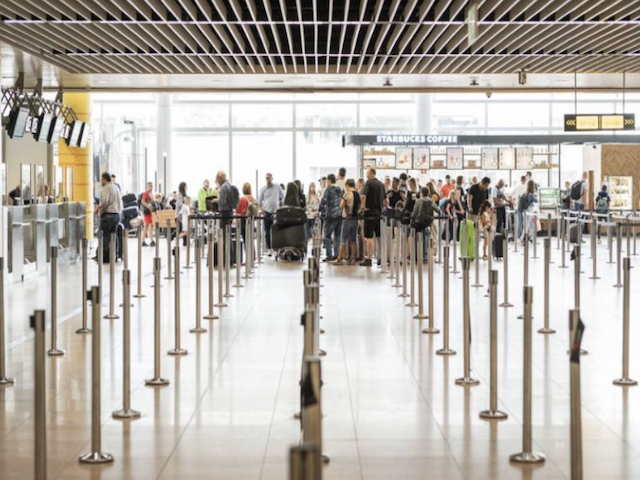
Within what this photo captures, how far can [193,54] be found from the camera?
16.1 meters

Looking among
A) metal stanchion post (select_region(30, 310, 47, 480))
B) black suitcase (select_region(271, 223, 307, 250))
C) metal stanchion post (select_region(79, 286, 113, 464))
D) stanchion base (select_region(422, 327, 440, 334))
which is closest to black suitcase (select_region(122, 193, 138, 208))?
black suitcase (select_region(271, 223, 307, 250))

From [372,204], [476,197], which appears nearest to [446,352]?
[372,204]

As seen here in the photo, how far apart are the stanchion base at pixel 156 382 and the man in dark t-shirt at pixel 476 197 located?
45.6 ft

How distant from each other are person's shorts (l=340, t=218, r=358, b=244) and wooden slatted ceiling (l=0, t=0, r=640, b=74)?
319 centimetres

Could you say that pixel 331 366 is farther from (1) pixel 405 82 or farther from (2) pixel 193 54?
(1) pixel 405 82

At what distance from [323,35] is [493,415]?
32.2 feet

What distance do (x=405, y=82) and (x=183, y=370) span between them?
1225 centimetres

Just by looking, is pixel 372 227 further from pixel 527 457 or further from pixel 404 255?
pixel 527 457

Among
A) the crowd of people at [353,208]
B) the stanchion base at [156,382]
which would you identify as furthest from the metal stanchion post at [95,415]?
the crowd of people at [353,208]

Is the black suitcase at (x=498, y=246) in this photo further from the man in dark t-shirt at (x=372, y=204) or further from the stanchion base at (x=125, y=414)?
the stanchion base at (x=125, y=414)

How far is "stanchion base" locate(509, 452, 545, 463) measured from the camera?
19.2 feet

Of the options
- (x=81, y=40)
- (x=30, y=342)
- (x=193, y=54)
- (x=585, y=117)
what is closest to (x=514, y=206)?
(x=585, y=117)

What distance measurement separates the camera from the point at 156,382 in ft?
26.7

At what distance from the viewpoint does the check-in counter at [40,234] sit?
1659 centimetres
